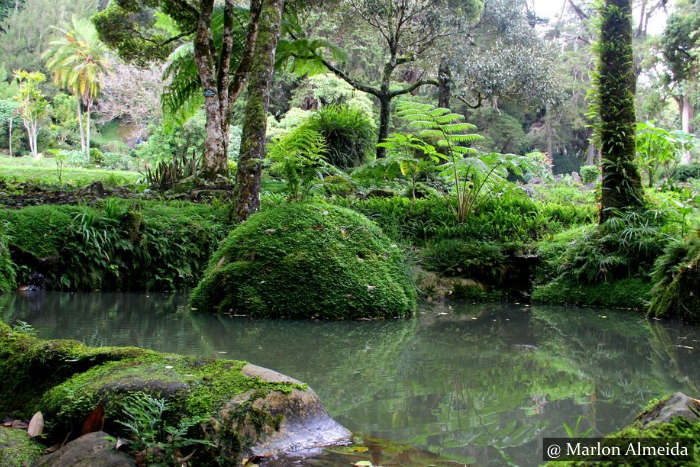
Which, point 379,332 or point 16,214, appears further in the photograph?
point 16,214

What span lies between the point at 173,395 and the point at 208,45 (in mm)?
8795

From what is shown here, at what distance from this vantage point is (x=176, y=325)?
440 cm

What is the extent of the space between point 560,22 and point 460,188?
34.5 m

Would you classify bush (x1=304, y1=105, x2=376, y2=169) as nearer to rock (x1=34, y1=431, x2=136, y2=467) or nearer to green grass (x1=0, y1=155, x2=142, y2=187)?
green grass (x1=0, y1=155, x2=142, y2=187)

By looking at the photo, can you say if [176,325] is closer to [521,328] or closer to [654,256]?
[521,328]

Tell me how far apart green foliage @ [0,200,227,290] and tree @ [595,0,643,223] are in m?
5.17

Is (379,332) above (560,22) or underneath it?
underneath

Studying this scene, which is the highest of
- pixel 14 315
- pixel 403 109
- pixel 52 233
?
pixel 403 109

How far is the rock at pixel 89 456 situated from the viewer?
1555mm

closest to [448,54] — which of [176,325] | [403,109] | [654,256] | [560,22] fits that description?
[403,109]

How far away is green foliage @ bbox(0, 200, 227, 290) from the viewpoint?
6.47 m

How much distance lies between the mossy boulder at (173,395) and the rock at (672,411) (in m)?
1.10

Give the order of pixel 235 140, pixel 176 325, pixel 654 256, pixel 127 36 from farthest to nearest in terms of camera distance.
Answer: pixel 235 140 → pixel 127 36 → pixel 654 256 → pixel 176 325

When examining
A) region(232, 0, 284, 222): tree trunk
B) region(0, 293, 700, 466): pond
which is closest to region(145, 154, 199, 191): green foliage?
region(232, 0, 284, 222): tree trunk
